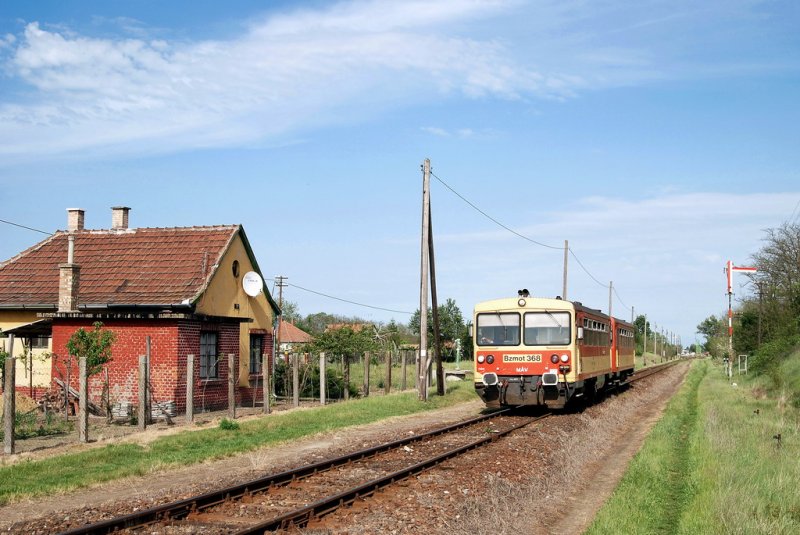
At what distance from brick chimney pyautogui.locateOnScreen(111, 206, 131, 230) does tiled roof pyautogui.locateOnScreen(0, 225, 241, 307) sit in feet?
1.98

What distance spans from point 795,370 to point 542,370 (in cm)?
1319

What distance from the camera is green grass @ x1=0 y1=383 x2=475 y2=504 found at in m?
11.5

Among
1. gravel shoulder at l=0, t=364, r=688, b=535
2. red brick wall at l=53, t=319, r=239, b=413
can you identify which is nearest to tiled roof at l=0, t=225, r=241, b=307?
red brick wall at l=53, t=319, r=239, b=413

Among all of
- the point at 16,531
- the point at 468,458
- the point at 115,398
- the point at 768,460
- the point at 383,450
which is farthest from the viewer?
the point at 115,398

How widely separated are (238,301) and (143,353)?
5231mm

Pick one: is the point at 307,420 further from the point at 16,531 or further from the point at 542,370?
the point at 16,531

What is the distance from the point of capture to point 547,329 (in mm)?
20469

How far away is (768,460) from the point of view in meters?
12.9

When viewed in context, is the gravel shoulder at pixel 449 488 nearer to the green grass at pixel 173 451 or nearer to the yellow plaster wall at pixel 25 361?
the green grass at pixel 173 451

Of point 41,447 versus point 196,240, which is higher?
point 196,240

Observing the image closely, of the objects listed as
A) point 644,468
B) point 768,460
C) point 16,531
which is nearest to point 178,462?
point 16,531

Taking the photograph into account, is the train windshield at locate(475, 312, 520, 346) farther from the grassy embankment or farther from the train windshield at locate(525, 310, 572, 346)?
the grassy embankment

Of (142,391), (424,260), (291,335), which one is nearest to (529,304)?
(424,260)

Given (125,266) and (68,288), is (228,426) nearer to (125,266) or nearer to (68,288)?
(68,288)
